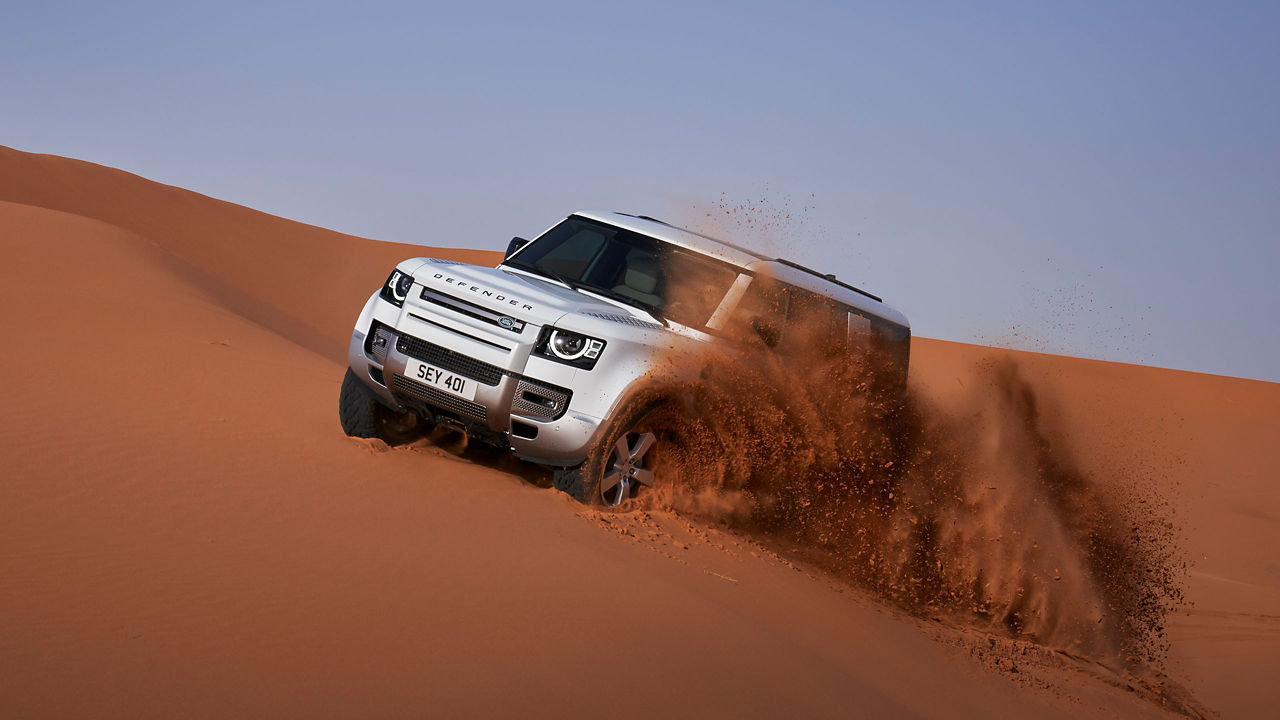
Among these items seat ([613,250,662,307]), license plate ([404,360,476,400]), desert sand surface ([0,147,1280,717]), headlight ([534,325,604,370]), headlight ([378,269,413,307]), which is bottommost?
desert sand surface ([0,147,1280,717])

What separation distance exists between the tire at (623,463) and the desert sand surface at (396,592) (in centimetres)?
15

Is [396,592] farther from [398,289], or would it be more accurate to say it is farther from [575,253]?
[575,253]

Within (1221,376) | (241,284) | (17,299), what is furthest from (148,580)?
(1221,376)

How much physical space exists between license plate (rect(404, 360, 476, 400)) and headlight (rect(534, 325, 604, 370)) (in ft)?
1.44

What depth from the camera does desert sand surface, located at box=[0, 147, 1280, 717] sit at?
337 cm

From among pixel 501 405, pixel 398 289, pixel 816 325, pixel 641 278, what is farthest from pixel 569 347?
pixel 816 325

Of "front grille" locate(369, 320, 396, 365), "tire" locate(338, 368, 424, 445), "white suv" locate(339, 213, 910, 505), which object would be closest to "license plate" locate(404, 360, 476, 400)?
"white suv" locate(339, 213, 910, 505)

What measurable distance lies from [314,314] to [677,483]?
67.0 feet

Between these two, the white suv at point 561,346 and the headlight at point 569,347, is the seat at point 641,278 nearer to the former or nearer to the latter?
the white suv at point 561,346

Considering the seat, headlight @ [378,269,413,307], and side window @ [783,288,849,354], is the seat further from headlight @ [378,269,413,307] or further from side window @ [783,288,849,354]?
headlight @ [378,269,413,307]

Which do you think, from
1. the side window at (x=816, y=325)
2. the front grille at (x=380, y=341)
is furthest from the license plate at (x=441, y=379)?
the side window at (x=816, y=325)

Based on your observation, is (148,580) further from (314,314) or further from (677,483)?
(314,314)

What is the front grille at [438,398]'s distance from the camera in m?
5.70

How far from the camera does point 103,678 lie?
122 inches
